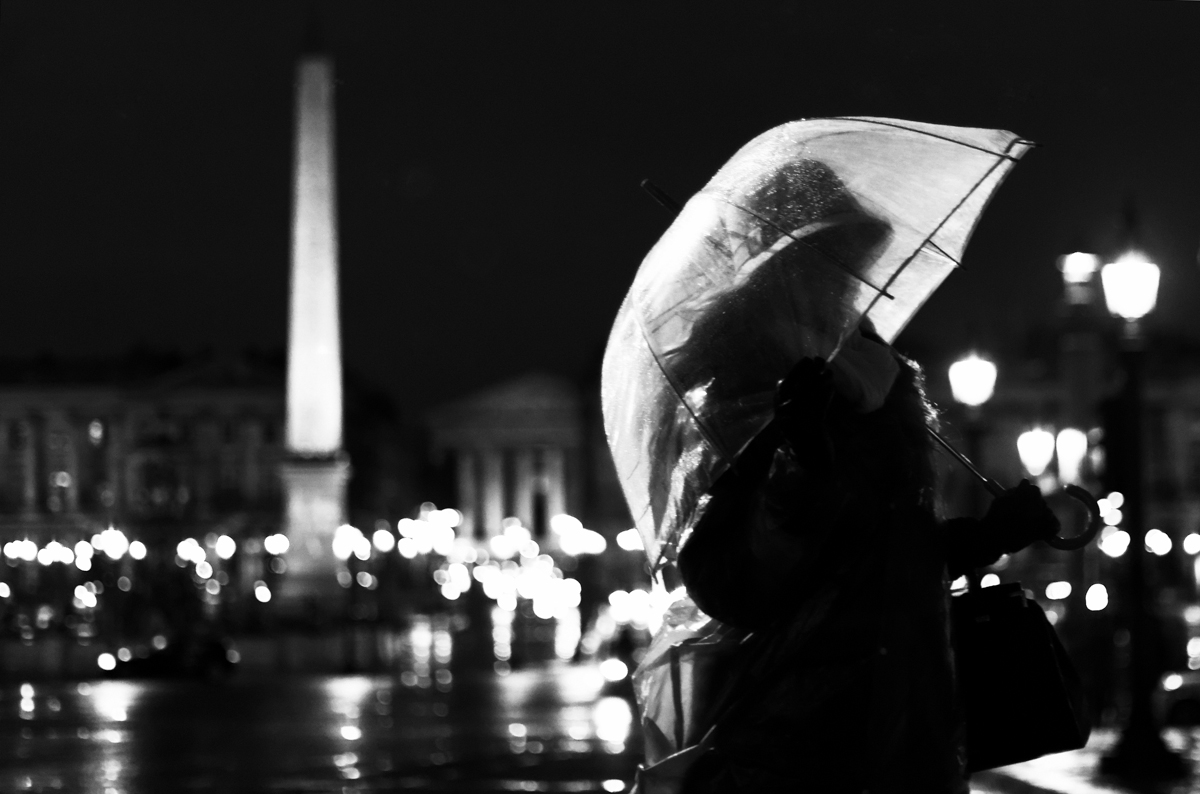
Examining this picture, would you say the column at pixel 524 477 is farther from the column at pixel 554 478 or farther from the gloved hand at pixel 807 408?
the gloved hand at pixel 807 408

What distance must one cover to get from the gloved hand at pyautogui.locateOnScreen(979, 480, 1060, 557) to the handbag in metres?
Result: 0.18

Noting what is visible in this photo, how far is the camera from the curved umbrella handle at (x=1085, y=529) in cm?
437

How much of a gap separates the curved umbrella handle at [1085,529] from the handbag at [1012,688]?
0.12m

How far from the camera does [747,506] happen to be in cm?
412

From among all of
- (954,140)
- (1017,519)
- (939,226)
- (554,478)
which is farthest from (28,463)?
(1017,519)

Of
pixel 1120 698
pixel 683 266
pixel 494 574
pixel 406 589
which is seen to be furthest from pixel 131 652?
pixel 494 574

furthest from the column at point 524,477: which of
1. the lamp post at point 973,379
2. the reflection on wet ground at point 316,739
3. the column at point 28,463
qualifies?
the lamp post at point 973,379

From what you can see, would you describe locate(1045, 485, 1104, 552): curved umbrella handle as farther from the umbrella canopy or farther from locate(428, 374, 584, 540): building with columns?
locate(428, 374, 584, 540): building with columns

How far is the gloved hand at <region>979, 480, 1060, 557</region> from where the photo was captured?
4.28m

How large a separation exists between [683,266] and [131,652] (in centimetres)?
3840

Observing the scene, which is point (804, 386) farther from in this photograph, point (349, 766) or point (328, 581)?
point (328, 581)

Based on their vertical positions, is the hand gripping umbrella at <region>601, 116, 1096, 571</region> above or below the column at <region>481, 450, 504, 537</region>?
below

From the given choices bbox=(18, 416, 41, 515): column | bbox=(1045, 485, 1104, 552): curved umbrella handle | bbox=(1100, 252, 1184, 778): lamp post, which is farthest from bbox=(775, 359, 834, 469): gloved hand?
bbox=(18, 416, 41, 515): column

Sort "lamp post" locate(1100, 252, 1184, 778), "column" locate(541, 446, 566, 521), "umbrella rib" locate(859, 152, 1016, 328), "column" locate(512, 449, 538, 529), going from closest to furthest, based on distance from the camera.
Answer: "umbrella rib" locate(859, 152, 1016, 328), "lamp post" locate(1100, 252, 1184, 778), "column" locate(541, 446, 566, 521), "column" locate(512, 449, 538, 529)
